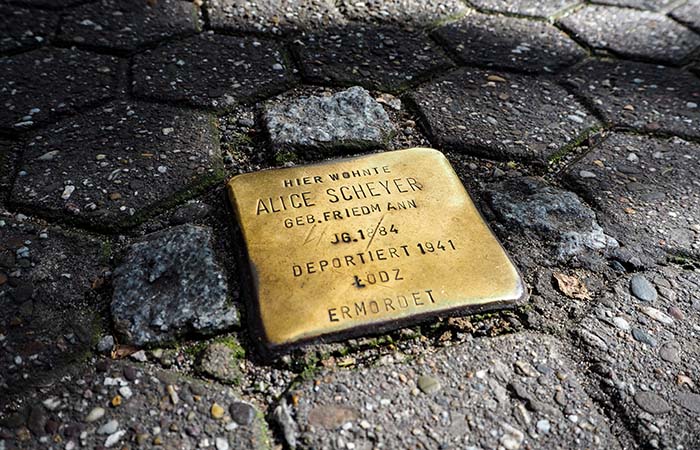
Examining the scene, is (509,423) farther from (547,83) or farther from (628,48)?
(628,48)

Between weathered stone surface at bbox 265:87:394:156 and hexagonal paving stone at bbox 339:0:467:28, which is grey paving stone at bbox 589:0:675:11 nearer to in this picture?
hexagonal paving stone at bbox 339:0:467:28

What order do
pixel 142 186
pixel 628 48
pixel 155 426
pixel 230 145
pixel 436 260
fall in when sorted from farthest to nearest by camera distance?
pixel 628 48, pixel 230 145, pixel 142 186, pixel 436 260, pixel 155 426

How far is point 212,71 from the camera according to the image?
1.71 meters

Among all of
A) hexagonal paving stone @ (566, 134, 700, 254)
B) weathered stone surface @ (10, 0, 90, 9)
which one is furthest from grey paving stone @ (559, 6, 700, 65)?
weathered stone surface @ (10, 0, 90, 9)

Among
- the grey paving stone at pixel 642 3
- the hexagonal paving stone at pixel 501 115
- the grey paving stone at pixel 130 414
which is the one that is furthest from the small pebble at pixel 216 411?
the grey paving stone at pixel 642 3

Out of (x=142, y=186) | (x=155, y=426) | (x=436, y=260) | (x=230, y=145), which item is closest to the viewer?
(x=155, y=426)

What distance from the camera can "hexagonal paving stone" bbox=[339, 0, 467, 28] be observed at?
6.64 feet

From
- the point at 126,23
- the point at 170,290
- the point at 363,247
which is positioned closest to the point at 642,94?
the point at 363,247

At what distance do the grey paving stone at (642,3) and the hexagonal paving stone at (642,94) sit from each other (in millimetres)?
445

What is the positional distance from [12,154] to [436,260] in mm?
961

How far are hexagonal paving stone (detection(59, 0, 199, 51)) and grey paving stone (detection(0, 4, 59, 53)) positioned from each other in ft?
0.14

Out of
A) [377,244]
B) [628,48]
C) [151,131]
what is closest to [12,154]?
[151,131]

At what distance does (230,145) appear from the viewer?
148cm

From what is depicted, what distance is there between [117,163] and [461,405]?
90 cm
